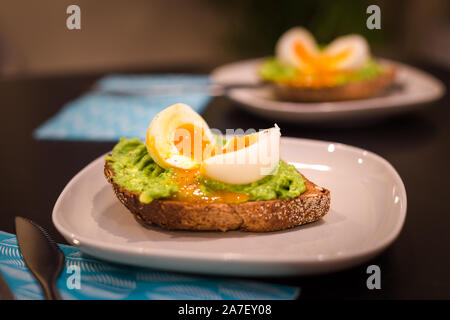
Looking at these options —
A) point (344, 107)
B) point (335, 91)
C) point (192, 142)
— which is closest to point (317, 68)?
point (335, 91)

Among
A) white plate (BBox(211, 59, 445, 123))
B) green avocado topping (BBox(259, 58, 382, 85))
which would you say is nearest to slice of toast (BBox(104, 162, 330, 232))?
white plate (BBox(211, 59, 445, 123))

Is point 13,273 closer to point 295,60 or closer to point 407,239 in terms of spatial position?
point 407,239

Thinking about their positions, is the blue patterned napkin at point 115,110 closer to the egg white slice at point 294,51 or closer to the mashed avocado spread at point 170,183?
the egg white slice at point 294,51

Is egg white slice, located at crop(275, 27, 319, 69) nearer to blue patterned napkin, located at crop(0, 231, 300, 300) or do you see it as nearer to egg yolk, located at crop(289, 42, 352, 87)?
egg yolk, located at crop(289, 42, 352, 87)

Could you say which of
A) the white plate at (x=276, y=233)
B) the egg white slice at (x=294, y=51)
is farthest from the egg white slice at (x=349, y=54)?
the white plate at (x=276, y=233)

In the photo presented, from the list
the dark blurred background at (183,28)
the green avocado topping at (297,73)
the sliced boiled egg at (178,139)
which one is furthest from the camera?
the dark blurred background at (183,28)

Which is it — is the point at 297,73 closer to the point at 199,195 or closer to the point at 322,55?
the point at 322,55
